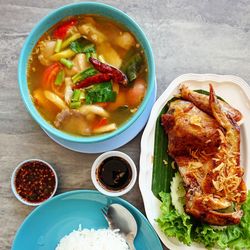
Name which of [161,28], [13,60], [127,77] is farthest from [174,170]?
[13,60]

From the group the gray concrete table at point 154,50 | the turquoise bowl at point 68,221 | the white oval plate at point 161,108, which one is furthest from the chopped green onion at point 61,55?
the turquoise bowl at point 68,221

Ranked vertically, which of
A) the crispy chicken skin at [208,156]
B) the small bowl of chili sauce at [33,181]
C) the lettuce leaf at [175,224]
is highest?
A: the crispy chicken skin at [208,156]

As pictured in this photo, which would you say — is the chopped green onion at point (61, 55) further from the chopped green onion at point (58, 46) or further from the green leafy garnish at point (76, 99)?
the green leafy garnish at point (76, 99)

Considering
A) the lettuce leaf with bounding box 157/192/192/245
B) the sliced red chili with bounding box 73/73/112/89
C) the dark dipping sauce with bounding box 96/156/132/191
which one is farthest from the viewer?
the dark dipping sauce with bounding box 96/156/132/191

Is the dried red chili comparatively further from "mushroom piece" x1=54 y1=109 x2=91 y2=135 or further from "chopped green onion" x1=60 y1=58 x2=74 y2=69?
"mushroom piece" x1=54 y1=109 x2=91 y2=135

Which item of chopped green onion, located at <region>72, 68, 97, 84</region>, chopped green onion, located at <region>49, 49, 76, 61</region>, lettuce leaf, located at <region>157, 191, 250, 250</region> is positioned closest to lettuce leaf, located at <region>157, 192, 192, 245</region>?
lettuce leaf, located at <region>157, 191, 250, 250</region>

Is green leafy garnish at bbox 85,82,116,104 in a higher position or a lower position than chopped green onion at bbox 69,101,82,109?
higher

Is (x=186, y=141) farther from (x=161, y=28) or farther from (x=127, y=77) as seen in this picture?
(x=161, y=28)
